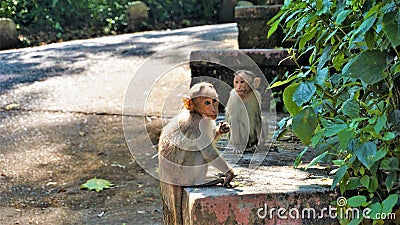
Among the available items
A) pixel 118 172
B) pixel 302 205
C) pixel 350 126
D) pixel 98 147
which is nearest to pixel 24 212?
pixel 118 172

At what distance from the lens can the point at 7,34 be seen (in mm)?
11844

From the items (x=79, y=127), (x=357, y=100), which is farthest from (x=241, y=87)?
(x=79, y=127)

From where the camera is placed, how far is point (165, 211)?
3.23 m

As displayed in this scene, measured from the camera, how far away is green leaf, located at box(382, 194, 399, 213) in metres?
2.40

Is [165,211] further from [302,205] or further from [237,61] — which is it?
[237,61]

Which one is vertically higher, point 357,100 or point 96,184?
point 357,100

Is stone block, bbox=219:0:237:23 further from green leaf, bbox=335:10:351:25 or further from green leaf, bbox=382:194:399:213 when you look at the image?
green leaf, bbox=382:194:399:213

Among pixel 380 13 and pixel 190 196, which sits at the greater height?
pixel 380 13

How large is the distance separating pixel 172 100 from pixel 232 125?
354cm

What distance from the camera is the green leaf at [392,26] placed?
2.26 m

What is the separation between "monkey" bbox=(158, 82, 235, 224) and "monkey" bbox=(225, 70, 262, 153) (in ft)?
3.25

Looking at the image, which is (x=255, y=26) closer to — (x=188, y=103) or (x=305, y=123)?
(x=188, y=103)

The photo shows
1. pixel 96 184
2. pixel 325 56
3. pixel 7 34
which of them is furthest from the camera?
pixel 7 34

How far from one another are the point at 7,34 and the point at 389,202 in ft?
34.1
